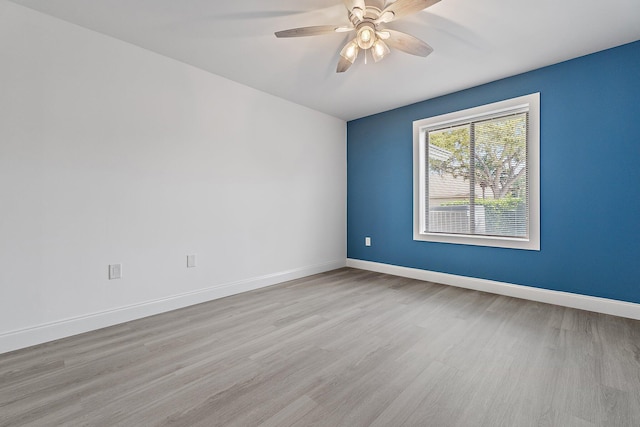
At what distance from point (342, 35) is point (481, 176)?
237 cm

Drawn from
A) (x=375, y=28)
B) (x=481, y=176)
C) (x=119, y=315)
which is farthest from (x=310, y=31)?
(x=119, y=315)

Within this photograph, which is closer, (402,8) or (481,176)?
(402,8)

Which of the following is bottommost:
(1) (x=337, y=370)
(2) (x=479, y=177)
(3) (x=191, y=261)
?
(1) (x=337, y=370)

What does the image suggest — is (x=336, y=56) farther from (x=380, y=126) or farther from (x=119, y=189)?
(x=119, y=189)

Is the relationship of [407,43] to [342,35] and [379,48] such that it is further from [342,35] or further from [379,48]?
[342,35]

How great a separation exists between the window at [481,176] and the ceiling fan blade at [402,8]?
2026 mm

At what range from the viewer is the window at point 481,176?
306 cm

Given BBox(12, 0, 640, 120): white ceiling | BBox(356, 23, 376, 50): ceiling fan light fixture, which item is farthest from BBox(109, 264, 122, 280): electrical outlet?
BBox(356, 23, 376, 50): ceiling fan light fixture

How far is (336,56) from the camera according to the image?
2.72 metres

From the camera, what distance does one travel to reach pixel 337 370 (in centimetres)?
174

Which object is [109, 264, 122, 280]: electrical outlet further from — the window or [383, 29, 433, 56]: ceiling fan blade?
the window

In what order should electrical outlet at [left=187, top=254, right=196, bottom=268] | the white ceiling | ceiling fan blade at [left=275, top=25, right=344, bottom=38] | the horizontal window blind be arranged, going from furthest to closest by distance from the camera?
the horizontal window blind
electrical outlet at [left=187, top=254, right=196, bottom=268]
the white ceiling
ceiling fan blade at [left=275, top=25, right=344, bottom=38]

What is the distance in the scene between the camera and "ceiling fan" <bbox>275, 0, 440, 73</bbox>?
1820mm

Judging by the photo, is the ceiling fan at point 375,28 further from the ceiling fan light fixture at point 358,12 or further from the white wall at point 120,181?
the white wall at point 120,181
